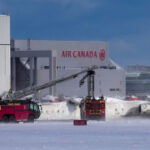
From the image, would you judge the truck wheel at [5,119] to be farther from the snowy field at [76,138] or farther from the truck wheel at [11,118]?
the snowy field at [76,138]

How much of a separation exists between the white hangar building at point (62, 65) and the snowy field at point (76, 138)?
53.4 m

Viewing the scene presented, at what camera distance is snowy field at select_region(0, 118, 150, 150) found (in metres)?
30.3

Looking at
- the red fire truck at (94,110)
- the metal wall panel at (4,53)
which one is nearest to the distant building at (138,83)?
the metal wall panel at (4,53)

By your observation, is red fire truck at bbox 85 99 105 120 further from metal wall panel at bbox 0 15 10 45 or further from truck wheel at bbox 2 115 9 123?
metal wall panel at bbox 0 15 10 45

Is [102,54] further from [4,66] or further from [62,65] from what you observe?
[4,66]

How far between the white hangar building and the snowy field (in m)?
53.4

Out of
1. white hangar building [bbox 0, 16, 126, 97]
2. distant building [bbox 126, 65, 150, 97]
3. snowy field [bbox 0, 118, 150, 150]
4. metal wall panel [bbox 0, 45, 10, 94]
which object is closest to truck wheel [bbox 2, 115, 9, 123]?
snowy field [bbox 0, 118, 150, 150]

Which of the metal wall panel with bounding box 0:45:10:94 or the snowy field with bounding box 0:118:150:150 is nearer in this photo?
the snowy field with bounding box 0:118:150:150

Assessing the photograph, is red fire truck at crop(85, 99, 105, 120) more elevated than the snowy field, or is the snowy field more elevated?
red fire truck at crop(85, 99, 105, 120)

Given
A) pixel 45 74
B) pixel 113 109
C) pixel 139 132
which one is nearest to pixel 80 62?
pixel 45 74

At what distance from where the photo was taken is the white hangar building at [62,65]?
316ft

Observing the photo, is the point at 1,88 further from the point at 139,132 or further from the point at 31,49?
the point at 139,132

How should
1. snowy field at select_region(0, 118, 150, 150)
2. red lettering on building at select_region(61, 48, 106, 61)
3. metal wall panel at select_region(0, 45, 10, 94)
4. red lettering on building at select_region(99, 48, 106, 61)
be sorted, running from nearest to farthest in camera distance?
1. snowy field at select_region(0, 118, 150, 150)
2. metal wall panel at select_region(0, 45, 10, 94)
3. red lettering on building at select_region(61, 48, 106, 61)
4. red lettering on building at select_region(99, 48, 106, 61)

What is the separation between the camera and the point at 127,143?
104ft
